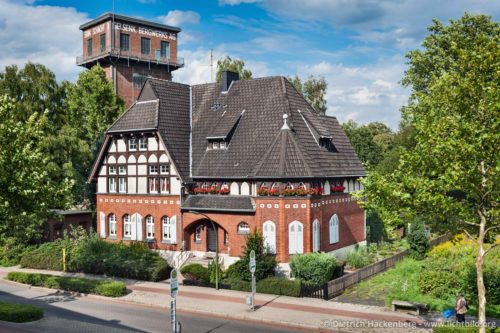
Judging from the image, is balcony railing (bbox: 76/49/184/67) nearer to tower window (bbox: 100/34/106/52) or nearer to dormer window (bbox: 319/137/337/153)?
tower window (bbox: 100/34/106/52)

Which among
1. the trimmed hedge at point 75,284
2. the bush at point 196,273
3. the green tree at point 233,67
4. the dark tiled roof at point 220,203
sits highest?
the green tree at point 233,67

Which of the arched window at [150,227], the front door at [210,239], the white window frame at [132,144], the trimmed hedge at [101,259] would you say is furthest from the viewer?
the white window frame at [132,144]

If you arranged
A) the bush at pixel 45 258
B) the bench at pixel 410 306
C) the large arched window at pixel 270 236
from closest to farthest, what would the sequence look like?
the bench at pixel 410 306
the large arched window at pixel 270 236
the bush at pixel 45 258

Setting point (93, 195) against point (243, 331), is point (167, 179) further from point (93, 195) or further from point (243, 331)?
point (243, 331)

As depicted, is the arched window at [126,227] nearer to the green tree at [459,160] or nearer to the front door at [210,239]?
the front door at [210,239]

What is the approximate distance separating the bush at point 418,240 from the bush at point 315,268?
7119 millimetres

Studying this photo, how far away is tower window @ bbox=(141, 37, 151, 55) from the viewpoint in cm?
6276

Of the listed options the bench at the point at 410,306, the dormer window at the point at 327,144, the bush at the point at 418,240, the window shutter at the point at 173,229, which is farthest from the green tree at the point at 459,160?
the window shutter at the point at 173,229

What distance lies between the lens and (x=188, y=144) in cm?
3781

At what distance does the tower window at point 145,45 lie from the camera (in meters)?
62.8

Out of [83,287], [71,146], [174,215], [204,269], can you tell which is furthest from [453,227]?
[71,146]

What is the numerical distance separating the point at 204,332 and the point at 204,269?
916cm

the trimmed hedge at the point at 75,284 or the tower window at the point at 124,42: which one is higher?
the tower window at the point at 124,42

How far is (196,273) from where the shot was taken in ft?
98.0
